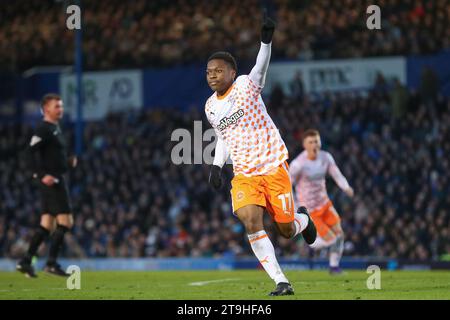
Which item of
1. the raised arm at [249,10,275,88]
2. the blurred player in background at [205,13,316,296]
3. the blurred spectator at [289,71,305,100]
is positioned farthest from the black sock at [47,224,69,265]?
the blurred spectator at [289,71,305,100]

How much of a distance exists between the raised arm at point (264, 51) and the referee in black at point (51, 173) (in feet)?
19.2

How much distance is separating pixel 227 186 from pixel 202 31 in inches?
243

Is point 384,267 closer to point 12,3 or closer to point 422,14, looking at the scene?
point 422,14

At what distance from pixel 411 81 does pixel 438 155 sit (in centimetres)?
392

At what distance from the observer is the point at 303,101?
30703 mm

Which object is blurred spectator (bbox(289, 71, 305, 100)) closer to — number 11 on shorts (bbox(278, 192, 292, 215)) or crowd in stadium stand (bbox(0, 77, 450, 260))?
crowd in stadium stand (bbox(0, 77, 450, 260))

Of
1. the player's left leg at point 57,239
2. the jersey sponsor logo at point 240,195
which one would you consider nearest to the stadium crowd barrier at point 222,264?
the player's left leg at point 57,239

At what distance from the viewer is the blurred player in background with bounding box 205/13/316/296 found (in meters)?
11.5

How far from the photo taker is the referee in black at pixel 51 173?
16.4m

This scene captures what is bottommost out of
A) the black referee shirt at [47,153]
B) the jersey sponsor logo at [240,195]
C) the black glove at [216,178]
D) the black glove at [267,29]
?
the jersey sponsor logo at [240,195]

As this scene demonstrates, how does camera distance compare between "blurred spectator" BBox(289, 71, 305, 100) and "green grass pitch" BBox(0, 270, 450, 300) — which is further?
"blurred spectator" BBox(289, 71, 305, 100)

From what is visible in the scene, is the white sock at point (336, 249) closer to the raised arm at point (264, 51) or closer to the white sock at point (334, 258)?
the white sock at point (334, 258)

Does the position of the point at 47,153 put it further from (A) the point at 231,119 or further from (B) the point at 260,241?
(B) the point at 260,241

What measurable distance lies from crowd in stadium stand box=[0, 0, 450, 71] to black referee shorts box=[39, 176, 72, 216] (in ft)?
51.2
